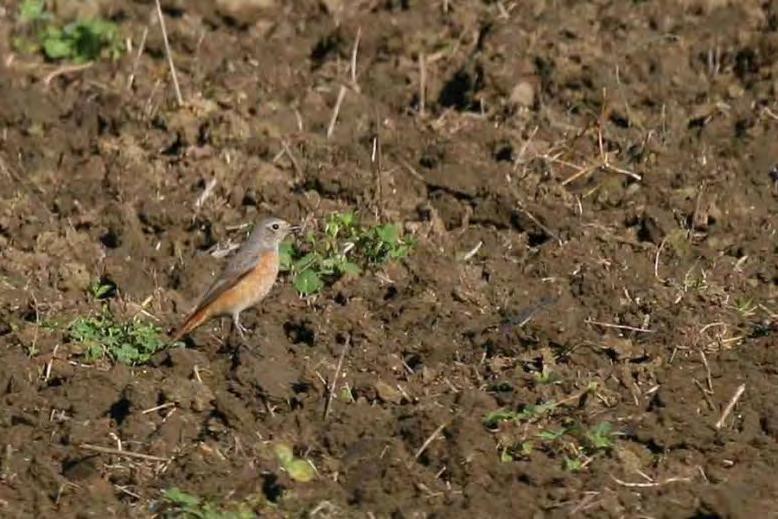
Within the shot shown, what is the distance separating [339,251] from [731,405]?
301 centimetres

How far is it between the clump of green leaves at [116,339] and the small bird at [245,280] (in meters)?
0.18

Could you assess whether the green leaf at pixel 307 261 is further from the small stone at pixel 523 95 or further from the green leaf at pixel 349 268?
the small stone at pixel 523 95

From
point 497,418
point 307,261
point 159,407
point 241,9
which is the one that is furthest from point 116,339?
point 241,9

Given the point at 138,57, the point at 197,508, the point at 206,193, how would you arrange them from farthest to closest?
the point at 138,57 < the point at 206,193 < the point at 197,508

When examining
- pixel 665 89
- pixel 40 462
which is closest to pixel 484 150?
pixel 665 89

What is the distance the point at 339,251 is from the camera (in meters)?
11.8

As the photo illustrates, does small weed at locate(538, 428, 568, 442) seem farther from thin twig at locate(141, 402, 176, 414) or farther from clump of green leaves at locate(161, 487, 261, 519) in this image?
thin twig at locate(141, 402, 176, 414)

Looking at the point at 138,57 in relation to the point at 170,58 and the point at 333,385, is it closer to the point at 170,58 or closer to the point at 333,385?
the point at 170,58

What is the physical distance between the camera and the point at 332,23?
587 inches

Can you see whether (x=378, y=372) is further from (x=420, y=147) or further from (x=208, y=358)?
(x=420, y=147)

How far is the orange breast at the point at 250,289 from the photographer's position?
11156 millimetres

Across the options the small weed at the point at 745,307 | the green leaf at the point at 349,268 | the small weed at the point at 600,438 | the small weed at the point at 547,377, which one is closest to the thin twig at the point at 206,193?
the green leaf at the point at 349,268

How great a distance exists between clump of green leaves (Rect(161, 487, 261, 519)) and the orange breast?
2.16m

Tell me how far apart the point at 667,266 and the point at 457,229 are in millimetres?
1454
